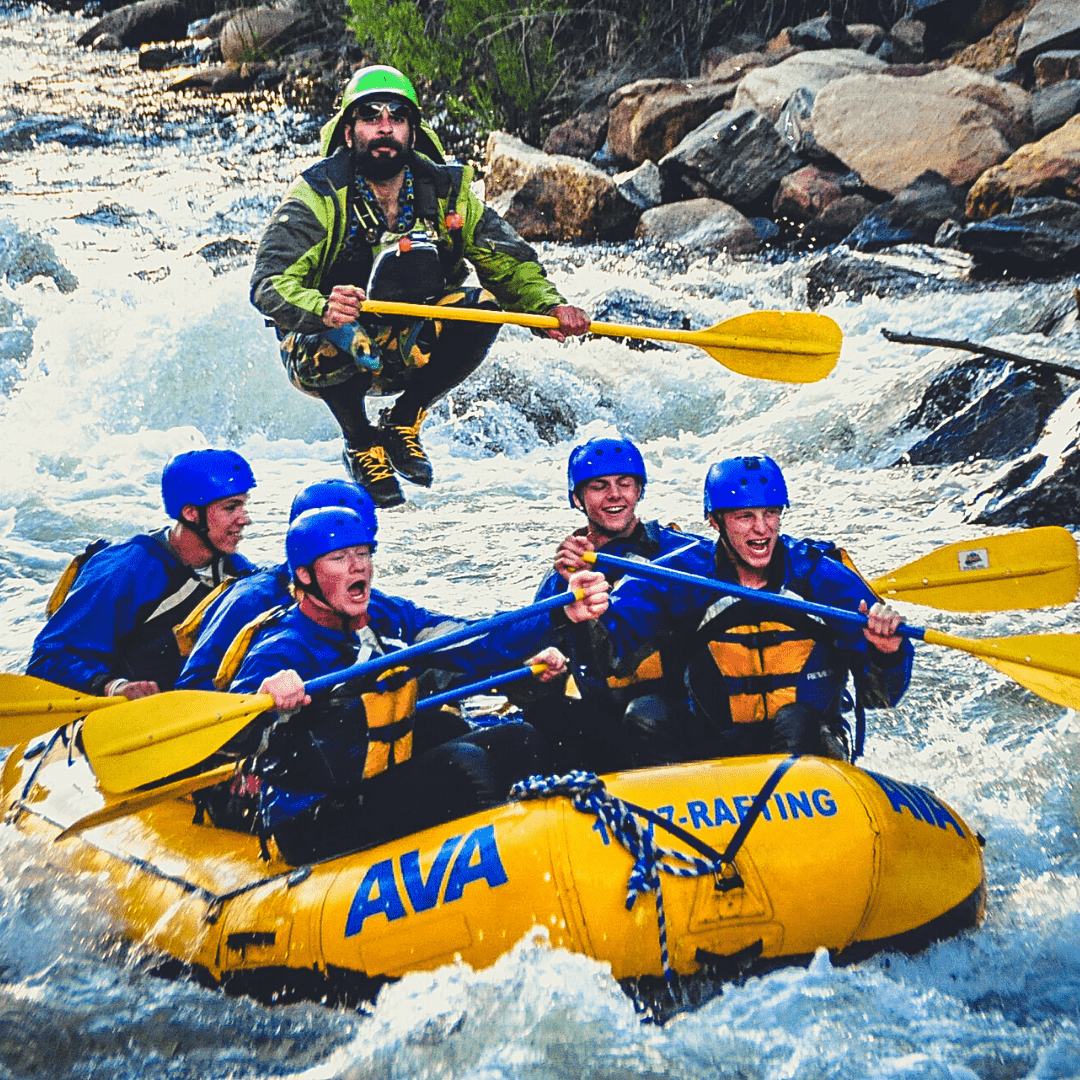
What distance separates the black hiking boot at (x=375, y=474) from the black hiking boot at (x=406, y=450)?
4cm

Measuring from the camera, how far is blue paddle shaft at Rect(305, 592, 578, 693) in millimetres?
3002

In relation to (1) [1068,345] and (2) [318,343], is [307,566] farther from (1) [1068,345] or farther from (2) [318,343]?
(1) [1068,345]

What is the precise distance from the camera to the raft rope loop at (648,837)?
2.76 m

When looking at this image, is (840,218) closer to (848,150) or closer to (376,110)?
(848,150)

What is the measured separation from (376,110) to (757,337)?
1.79 m

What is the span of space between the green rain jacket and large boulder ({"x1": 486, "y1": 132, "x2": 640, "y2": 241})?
229 inches

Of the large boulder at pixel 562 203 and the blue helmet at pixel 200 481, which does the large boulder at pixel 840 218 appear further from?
the blue helmet at pixel 200 481

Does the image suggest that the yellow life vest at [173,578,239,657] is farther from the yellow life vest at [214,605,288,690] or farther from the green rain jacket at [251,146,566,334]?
the green rain jacket at [251,146,566,334]

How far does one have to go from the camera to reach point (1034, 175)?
9523 mm

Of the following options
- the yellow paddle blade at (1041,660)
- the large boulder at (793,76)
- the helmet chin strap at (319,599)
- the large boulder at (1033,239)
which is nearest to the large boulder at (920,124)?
the large boulder at (793,76)

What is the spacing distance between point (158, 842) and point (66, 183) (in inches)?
495

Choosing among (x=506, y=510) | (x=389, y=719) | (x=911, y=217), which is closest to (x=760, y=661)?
(x=389, y=719)

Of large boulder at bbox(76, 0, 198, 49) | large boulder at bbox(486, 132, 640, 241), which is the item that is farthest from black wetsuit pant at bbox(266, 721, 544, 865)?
large boulder at bbox(76, 0, 198, 49)

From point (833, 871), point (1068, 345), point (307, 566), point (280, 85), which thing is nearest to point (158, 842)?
point (307, 566)
